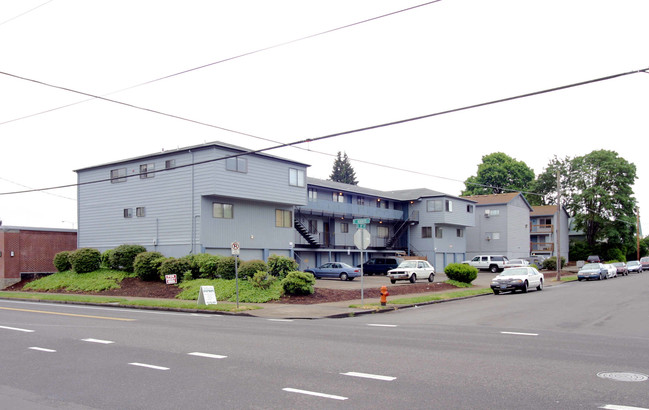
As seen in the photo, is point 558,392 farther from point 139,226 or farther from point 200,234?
point 139,226

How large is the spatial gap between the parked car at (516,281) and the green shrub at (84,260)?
23.9 m

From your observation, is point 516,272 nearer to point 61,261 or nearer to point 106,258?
point 106,258

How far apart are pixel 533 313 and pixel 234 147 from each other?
21.1 meters

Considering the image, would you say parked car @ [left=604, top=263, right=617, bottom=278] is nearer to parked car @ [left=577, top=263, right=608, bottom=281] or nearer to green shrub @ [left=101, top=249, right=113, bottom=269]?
parked car @ [left=577, top=263, right=608, bottom=281]

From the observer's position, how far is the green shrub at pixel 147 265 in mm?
31703

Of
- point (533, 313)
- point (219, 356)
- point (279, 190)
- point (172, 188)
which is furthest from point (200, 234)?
point (219, 356)

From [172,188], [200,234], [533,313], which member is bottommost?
[533,313]

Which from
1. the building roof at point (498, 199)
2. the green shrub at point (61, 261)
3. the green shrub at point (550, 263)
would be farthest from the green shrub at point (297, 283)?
the building roof at point (498, 199)

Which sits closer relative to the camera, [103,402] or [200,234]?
[103,402]

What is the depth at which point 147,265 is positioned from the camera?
104ft

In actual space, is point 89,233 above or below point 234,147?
below

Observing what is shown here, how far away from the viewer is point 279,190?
3762cm

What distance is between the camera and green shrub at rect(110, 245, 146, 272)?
33812mm

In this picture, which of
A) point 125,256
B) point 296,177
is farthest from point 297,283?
point 296,177
